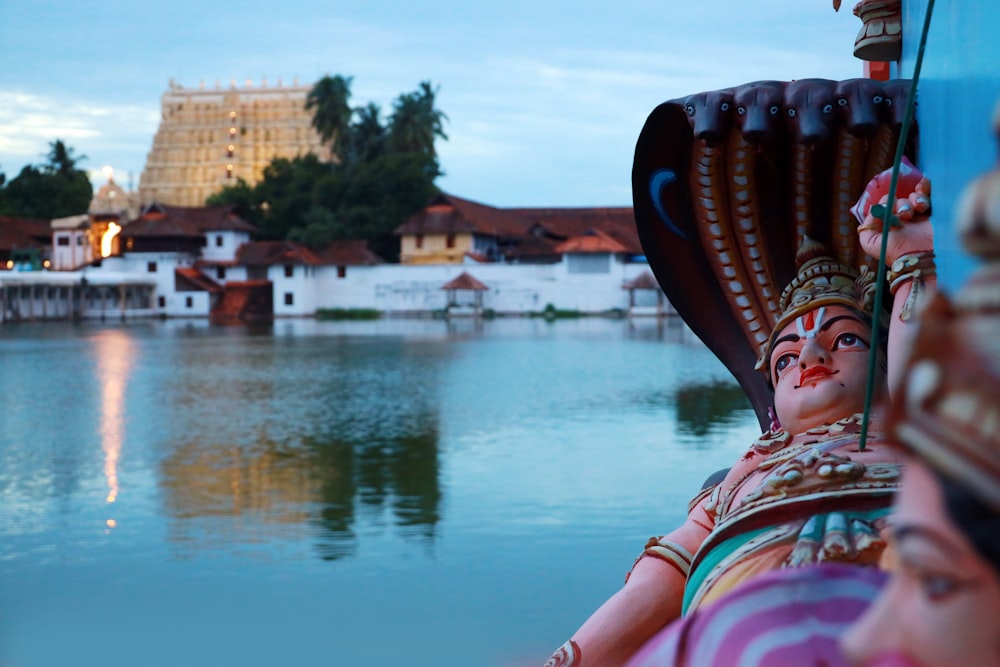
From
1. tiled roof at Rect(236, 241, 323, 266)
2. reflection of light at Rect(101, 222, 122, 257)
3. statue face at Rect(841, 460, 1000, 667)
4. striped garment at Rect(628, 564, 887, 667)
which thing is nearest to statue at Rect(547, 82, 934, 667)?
striped garment at Rect(628, 564, 887, 667)

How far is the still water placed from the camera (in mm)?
4980

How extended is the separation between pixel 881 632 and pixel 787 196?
2.05 m

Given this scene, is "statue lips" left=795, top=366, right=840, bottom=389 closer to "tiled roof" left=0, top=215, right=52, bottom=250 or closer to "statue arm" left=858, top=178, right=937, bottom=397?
"statue arm" left=858, top=178, right=937, bottom=397

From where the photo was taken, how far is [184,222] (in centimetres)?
4456

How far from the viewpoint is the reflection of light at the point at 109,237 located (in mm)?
45438

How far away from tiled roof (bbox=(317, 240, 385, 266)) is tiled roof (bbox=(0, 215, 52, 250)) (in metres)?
12.5

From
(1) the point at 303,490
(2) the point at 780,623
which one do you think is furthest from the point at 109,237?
(2) the point at 780,623

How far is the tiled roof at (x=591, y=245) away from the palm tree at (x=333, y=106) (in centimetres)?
1283

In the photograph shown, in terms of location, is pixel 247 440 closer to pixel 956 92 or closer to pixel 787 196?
pixel 787 196

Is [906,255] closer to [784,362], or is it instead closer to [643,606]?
[784,362]

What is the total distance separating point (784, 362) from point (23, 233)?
48920mm

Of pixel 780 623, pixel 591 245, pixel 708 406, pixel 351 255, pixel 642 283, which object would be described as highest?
pixel 591 245

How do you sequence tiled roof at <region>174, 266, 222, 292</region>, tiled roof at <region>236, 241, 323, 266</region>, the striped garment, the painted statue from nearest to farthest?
the painted statue
the striped garment
tiled roof at <region>236, 241, 323, 266</region>
tiled roof at <region>174, 266, 222, 292</region>

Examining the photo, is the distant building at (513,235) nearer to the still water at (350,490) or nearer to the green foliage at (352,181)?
the green foliage at (352,181)
